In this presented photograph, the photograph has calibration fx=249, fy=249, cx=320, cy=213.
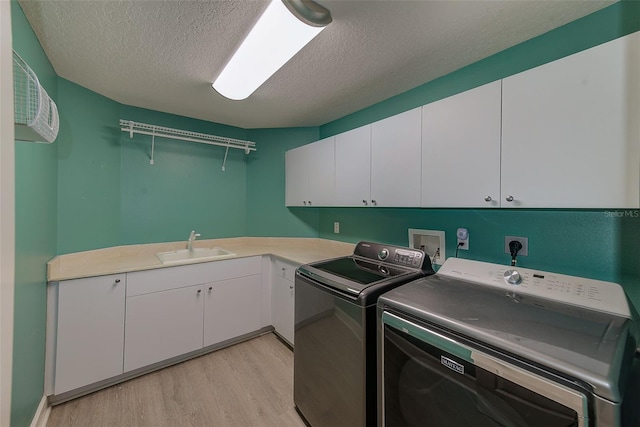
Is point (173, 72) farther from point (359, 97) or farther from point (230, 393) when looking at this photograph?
point (230, 393)

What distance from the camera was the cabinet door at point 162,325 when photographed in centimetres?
184

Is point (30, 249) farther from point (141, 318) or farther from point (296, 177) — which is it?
point (296, 177)

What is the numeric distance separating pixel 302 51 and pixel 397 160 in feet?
2.96

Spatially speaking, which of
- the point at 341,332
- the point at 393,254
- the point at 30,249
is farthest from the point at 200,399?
the point at 393,254

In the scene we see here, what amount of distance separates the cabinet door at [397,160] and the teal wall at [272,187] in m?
1.27

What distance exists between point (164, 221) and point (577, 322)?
3016 mm

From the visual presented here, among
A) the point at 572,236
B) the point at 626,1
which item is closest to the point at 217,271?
the point at 572,236

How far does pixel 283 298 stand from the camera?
2355mm

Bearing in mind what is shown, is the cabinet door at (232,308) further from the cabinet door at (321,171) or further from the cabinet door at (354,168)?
the cabinet door at (354,168)

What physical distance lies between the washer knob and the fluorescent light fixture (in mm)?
1508

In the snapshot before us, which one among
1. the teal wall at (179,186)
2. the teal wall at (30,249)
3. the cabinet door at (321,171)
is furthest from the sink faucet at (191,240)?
the cabinet door at (321,171)

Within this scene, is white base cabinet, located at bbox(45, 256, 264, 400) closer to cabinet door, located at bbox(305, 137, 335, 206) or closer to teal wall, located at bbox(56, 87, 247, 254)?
teal wall, located at bbox(56, 87, 247, 254)

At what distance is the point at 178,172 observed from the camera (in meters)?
2.61

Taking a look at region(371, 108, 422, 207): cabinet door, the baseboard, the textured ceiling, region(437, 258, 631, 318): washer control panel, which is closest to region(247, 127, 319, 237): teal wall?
the textured ceiling
